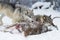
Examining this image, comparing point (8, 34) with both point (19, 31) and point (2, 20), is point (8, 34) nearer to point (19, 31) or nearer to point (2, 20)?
point (19, 31)

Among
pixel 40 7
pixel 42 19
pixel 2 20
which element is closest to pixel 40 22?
pixel 42 19

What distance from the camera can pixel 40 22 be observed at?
1.12 m

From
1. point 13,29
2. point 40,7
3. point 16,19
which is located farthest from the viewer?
point 40,7

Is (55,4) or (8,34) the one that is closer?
(8,34)

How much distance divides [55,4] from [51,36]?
0.71 m

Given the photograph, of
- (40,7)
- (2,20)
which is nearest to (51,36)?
(2,20)

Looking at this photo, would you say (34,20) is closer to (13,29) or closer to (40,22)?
(40,22)

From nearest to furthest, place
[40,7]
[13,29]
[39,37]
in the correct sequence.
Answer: [39,37], [13,29], [40,7]

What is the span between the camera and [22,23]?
111 centimetres

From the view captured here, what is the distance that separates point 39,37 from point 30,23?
14 cm

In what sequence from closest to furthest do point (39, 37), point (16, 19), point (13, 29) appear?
point (39, 37) < point (13, 29) < point (16, 19)

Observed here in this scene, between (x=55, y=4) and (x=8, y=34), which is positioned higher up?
(x=55, y=4)

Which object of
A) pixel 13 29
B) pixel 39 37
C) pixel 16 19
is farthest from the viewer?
pixel 16 19

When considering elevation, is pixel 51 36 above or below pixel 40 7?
below
